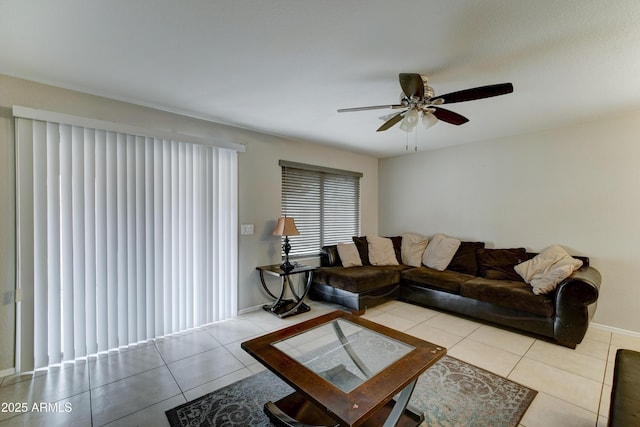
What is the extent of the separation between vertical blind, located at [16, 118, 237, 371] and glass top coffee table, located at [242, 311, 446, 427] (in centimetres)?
167

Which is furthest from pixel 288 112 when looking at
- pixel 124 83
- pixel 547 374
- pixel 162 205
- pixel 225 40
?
pixel 547 374

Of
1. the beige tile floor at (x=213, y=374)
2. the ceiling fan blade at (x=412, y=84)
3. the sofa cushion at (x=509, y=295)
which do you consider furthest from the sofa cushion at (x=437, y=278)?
the ceiling fan blade at (x=412, y=84)

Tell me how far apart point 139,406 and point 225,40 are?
2472 mm

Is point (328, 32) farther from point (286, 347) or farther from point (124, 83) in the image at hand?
point (286, 347)

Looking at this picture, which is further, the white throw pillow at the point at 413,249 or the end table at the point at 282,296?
the white throw pillow at the point at 413,249

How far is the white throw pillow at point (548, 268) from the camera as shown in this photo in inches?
109

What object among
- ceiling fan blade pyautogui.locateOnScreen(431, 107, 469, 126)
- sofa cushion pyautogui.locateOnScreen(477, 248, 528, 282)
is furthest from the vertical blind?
sofa cushion pyautogui.locateOnScreen(477, 248, 528, 282)

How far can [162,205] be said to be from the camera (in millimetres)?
2885

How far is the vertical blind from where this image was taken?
226cm

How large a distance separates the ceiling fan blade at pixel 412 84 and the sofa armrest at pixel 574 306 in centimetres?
231

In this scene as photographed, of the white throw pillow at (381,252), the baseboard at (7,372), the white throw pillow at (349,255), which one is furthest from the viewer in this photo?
the white throw pillow at (381,252)

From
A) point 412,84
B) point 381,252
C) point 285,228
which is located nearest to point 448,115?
point 412,84

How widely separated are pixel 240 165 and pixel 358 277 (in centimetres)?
207

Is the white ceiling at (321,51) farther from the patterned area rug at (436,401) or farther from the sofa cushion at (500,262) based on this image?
the patterned area rug at (436,401)
